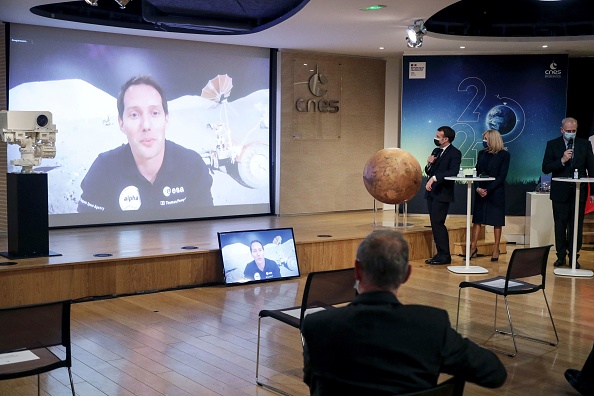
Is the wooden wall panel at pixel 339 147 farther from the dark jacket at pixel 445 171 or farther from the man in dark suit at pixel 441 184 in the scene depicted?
the dark jacket at pixel 445 171

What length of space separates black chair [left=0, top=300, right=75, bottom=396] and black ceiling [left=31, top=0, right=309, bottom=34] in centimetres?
619

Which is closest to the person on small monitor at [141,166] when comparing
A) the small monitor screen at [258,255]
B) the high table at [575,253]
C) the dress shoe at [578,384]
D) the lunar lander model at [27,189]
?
the lunar lander model at [27,189]

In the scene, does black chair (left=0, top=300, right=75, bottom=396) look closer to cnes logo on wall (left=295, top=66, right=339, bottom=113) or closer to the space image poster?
cnes logo on wall (left=295, top=66, right=339, bottom=113)

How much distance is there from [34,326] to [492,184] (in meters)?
6.71

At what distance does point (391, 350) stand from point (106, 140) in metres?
8.95

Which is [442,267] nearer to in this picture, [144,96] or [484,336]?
[484,336]

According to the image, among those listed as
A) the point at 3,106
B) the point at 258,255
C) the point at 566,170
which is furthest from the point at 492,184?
the point at 3,106

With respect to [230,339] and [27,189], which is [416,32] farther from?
[230,339]

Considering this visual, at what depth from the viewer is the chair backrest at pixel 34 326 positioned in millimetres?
3799

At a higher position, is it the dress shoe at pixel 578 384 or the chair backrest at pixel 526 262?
the chair backrest at pixel 526 262

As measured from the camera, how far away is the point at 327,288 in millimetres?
4992

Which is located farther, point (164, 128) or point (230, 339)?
point (164, 128)

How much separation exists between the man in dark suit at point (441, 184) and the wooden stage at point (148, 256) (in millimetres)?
545

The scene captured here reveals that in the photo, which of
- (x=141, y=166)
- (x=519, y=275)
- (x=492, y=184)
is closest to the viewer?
(x=519, y=275)
